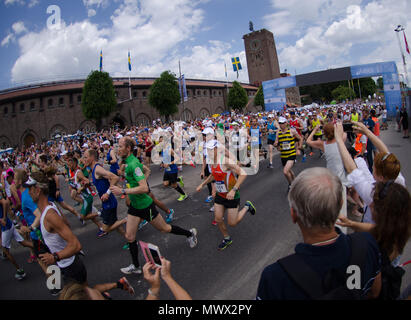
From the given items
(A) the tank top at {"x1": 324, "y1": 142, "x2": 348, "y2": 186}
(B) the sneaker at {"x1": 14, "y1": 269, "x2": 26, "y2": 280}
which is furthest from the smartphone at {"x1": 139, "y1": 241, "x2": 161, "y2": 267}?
(B) the sneaker at {"x1": 14, "y1": 269, "x2": 26, "y2": 280}

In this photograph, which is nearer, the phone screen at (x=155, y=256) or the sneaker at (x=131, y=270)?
the phone screen at (x=155, y=256)

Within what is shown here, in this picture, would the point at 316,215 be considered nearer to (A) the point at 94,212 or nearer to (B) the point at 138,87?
(A) the point at 94,212

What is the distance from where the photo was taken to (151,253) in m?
1.72

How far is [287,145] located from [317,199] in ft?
21.1

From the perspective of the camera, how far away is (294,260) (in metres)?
1.30

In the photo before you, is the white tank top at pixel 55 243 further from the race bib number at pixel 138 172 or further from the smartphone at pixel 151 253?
the smartphone at pixel 151 253

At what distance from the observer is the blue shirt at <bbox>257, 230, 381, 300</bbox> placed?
1.27m

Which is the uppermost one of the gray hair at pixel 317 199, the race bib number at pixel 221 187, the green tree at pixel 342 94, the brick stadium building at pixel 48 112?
the green tree at pixel 342 94

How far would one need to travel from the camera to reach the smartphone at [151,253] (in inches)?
66.2

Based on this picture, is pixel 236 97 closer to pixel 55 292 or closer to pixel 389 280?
pixel 55 292

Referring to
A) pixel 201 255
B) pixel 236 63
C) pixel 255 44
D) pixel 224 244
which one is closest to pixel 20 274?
pixel 201 255

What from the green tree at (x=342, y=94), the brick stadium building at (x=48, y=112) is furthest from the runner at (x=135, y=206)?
the green tree at (x=342, y=94)

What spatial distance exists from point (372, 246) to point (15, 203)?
787 centimetres

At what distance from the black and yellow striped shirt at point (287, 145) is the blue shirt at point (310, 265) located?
6.30 m
